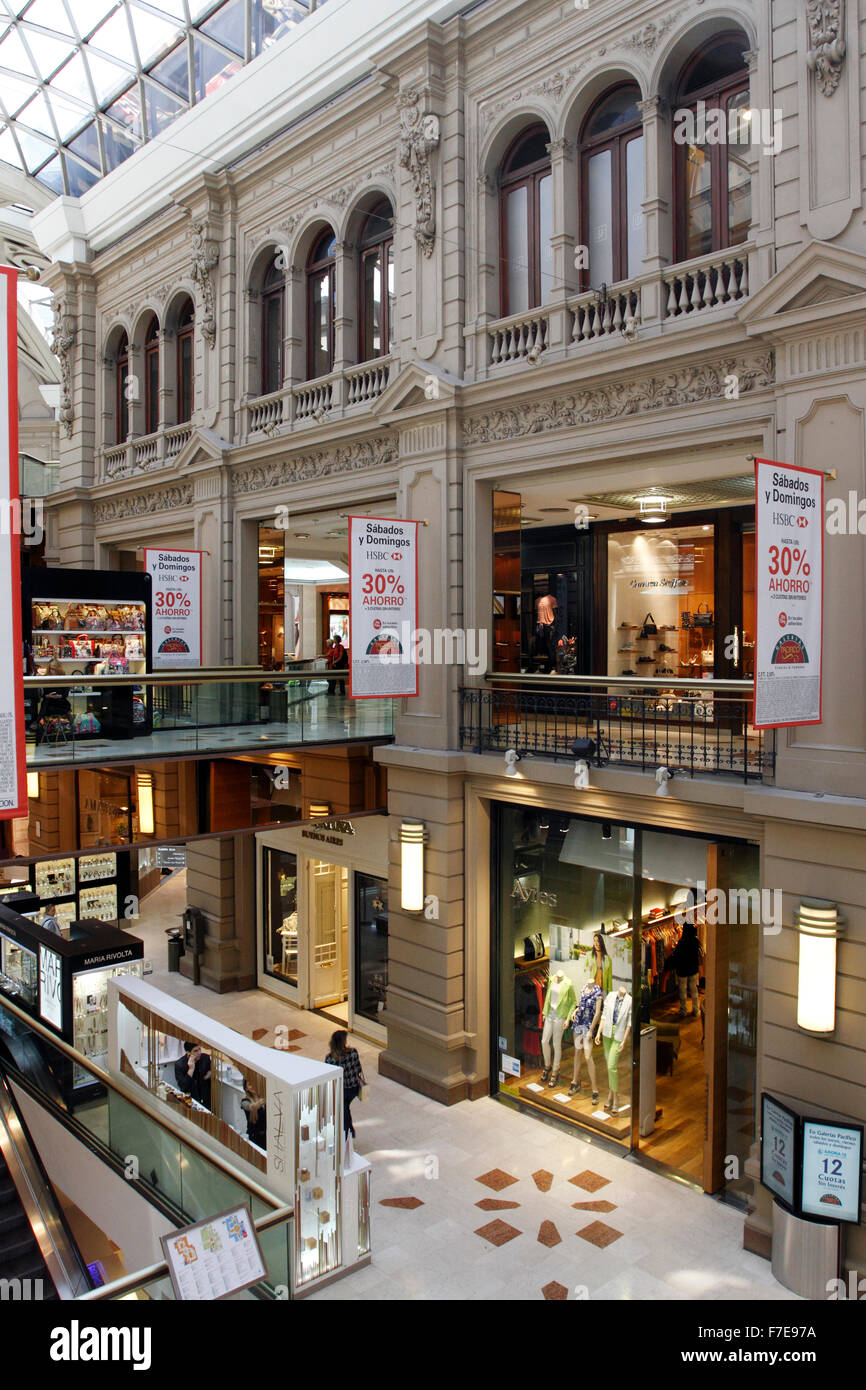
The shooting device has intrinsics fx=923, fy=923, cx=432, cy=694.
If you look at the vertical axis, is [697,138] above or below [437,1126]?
above

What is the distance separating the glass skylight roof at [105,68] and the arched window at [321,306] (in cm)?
317

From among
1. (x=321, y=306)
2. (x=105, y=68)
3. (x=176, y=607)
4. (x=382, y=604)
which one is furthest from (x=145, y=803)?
(x=105, y=68)

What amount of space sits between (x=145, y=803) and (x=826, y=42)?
9.75 m

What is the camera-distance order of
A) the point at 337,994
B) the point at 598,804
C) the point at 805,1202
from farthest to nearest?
the point at 337,994
the point at 598,804
the point at 805,1202

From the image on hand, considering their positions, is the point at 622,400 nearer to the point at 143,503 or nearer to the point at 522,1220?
the point at 522,1220

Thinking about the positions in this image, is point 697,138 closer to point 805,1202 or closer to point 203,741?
point 203,741

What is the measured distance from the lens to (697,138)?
9227 millimetres

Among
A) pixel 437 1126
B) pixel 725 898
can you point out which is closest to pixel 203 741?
pixel 437 1126

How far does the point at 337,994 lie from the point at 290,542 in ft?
28.0

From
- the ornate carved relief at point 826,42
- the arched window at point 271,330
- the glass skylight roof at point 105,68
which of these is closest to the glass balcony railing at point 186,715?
the arched window at point 271,330

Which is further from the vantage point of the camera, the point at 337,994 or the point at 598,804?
the point at 337,994

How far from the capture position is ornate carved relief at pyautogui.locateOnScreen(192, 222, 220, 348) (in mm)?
15266

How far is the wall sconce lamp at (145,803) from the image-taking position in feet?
34.4

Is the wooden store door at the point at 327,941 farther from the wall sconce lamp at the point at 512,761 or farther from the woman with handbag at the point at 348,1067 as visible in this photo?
the wall sconce lamp at the point at 512,761
